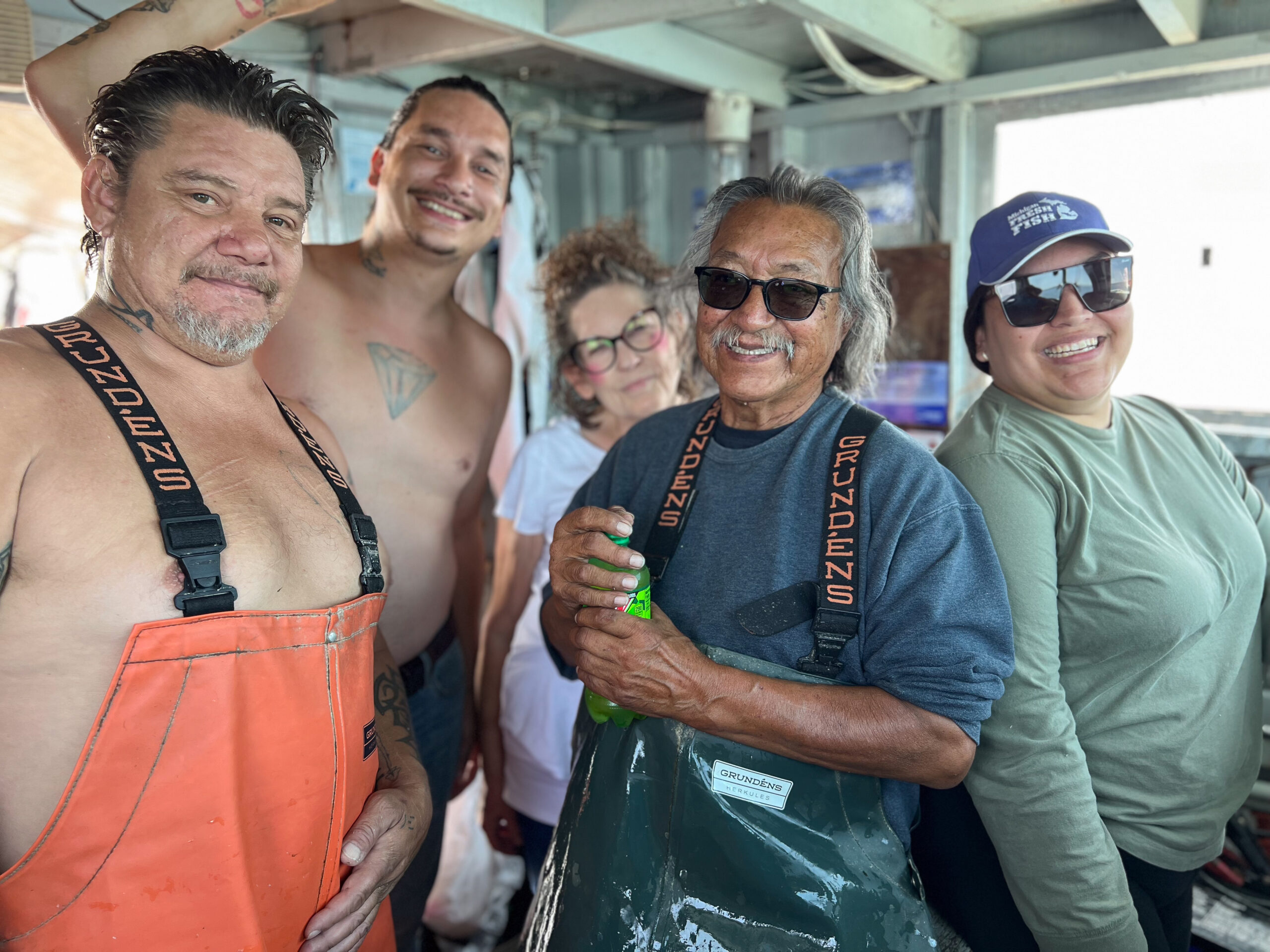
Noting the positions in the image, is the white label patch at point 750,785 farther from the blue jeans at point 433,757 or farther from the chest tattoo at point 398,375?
the chest tattoo at point 398,375

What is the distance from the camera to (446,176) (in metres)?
2.87

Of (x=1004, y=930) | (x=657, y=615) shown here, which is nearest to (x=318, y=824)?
(x=657, y=615)

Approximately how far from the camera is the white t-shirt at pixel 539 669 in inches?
111

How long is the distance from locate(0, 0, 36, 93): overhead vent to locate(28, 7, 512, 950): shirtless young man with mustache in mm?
886

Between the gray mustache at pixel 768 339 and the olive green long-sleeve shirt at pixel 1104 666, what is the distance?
1.50 ft

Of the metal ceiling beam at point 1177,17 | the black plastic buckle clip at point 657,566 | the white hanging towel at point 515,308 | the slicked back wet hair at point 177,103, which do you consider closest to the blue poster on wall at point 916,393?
the metal ceiling beam at point 1177,17

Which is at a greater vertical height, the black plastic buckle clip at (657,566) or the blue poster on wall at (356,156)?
the blue poster on wall at (356,156)

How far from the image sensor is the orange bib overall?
4.43 ft

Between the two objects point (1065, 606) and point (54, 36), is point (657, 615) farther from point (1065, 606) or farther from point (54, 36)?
point (54, 36)

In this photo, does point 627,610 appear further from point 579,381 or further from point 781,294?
point 579,381

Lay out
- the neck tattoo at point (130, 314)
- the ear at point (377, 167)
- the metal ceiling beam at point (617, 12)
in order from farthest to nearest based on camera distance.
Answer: the metal ceiling beam at point (617, 12), the ear at point (377, 167), the neck tattoo at point (130, 314)

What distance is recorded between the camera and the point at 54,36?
318 cm

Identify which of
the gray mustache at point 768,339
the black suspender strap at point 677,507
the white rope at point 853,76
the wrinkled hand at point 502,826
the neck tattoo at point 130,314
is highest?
the white rope at point 853,76

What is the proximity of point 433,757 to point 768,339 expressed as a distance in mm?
1868
